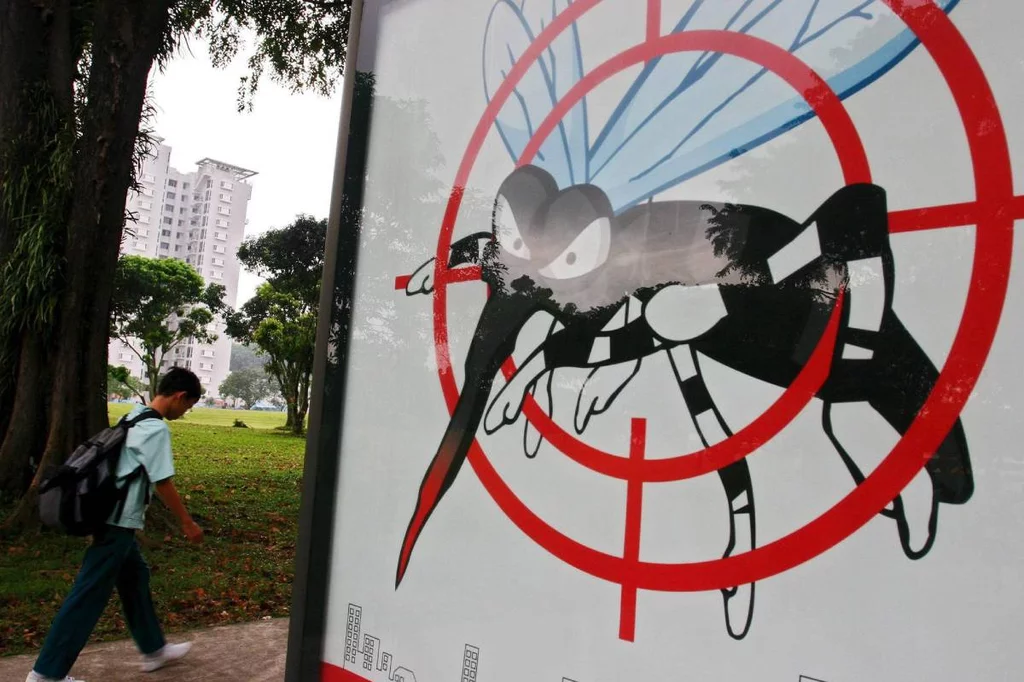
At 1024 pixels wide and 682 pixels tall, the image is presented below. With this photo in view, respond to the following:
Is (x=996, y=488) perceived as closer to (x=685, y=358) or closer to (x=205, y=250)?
(x=685, y=358)

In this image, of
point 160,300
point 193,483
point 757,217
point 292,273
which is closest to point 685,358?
point 757,217

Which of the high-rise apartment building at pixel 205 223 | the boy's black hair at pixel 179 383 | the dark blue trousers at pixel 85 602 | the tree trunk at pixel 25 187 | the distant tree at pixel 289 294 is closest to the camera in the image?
the dark blue trousers at pixel 85 602

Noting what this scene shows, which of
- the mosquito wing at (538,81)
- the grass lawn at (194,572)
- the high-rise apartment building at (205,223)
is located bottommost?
the grass lawn at (194,572)

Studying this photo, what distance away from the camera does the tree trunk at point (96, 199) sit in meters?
7.20

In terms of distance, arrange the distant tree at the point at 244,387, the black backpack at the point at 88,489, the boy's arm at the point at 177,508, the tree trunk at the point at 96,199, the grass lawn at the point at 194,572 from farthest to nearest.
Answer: the distant tree at the point at 244,387
the tree trunk at the point at 96,199
the grass lawn at the point at 194,572
the boy's arm at the point at 177,508
the black backpack at the point at 88,489

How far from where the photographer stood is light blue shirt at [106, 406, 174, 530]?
371 centimetres

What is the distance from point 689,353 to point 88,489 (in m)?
2.90

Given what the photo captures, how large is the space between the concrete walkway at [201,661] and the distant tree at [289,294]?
70.5ft

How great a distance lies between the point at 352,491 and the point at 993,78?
218 centimetres

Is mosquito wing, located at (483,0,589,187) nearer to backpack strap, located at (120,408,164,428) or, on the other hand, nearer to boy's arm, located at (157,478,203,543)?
backpack strap, located at (120,408,164,428)

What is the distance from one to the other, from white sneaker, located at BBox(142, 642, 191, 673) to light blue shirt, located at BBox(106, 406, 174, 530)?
0.96 metres

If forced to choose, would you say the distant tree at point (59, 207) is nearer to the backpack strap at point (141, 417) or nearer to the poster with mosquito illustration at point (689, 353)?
the backpack strap at point (141, 417)

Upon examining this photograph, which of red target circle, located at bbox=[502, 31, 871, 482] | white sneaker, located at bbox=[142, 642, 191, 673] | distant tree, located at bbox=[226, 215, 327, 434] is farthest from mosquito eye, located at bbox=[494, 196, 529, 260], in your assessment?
distant tree, located at bbox=[226, 215, 327, 434]

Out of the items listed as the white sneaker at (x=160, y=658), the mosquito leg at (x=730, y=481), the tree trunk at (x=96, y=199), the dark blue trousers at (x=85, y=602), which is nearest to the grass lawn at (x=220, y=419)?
the tree trunk at (x=96, y=199)
